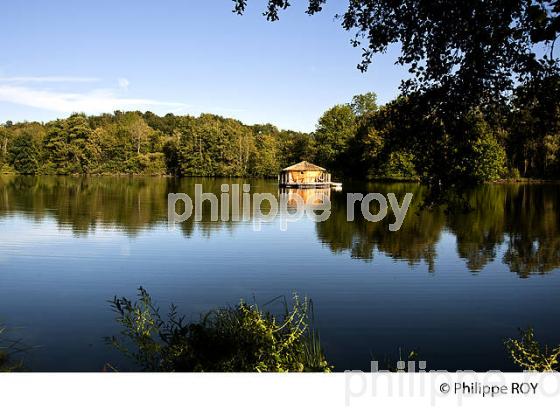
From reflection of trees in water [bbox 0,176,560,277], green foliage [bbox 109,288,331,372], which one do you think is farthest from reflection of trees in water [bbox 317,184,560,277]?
green foliage [bbox 109,288,331,372]

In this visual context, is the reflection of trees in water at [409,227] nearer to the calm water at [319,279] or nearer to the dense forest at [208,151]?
the calm water at [319,279]

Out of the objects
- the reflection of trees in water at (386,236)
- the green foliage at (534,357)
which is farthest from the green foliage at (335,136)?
the green foliage at (534,357)

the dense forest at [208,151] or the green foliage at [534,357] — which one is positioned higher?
the dense forest at [208,151]

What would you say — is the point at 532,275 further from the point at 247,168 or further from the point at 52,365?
Answer: the point at 247,168

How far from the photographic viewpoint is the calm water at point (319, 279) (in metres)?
7.25

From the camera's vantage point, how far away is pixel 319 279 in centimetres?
1120

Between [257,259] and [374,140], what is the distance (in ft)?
162

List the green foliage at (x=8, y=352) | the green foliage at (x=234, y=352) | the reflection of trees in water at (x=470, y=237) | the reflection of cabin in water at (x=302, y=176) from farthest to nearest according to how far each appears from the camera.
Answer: the reflection of cabin in water at (x=302, y=176), the reflection of trees in water at (x=470, y=237), the green foliage at (x=8, y=352), the green foliage at (x=234, y=352)

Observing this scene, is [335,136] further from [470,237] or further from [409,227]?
[470,237]

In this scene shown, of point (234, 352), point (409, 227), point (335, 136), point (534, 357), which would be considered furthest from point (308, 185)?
point (234, 352)

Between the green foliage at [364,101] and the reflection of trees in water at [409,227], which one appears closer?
the reflection of trees in water at [409,227]

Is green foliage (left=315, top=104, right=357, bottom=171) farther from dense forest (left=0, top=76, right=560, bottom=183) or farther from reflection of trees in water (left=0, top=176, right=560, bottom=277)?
reflection of trees in water (left=0, top=176, right=560, bottom=277)

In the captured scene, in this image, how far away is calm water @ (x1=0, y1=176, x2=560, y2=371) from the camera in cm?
725
